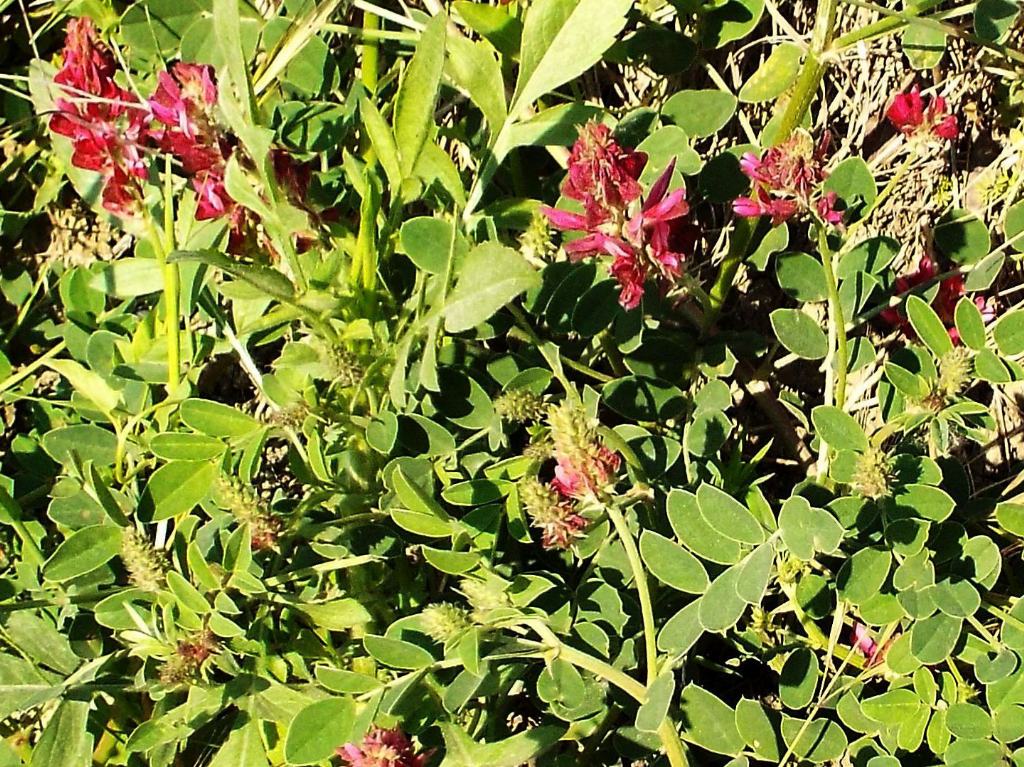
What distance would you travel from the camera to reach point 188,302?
1598mm

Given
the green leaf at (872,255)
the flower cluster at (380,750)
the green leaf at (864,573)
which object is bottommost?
the flower cluster at (380,750)

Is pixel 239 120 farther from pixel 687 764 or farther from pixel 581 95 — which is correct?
pixel 687 764

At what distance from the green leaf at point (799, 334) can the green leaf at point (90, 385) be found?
99cm

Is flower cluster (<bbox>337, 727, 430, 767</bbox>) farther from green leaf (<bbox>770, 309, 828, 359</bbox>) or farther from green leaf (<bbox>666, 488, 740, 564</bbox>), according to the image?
green leaf (<bbox>770, 309, 828, 359</bbox>)

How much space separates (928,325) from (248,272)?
2.76 feet

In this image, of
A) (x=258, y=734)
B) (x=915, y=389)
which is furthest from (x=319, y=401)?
(x=915, y=389)

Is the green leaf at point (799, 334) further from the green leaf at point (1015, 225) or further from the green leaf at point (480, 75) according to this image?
the green leaf at point (480, 75)

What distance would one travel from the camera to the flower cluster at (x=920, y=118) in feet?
5.15

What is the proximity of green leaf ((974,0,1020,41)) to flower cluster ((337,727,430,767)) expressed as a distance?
120 cm

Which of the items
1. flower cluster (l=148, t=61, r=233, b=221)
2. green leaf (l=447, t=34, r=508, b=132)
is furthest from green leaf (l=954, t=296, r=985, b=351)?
flower cluster (l=148, t=61, r=233, b=221)

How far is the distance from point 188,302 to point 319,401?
0.85 ft

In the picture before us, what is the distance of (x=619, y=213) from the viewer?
4.26 feet

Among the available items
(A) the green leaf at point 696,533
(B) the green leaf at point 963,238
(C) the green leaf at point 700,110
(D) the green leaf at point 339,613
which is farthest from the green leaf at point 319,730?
(B) the green leaf at point 963,238

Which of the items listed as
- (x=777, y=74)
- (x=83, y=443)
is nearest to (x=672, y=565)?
(x=777, y=74)
